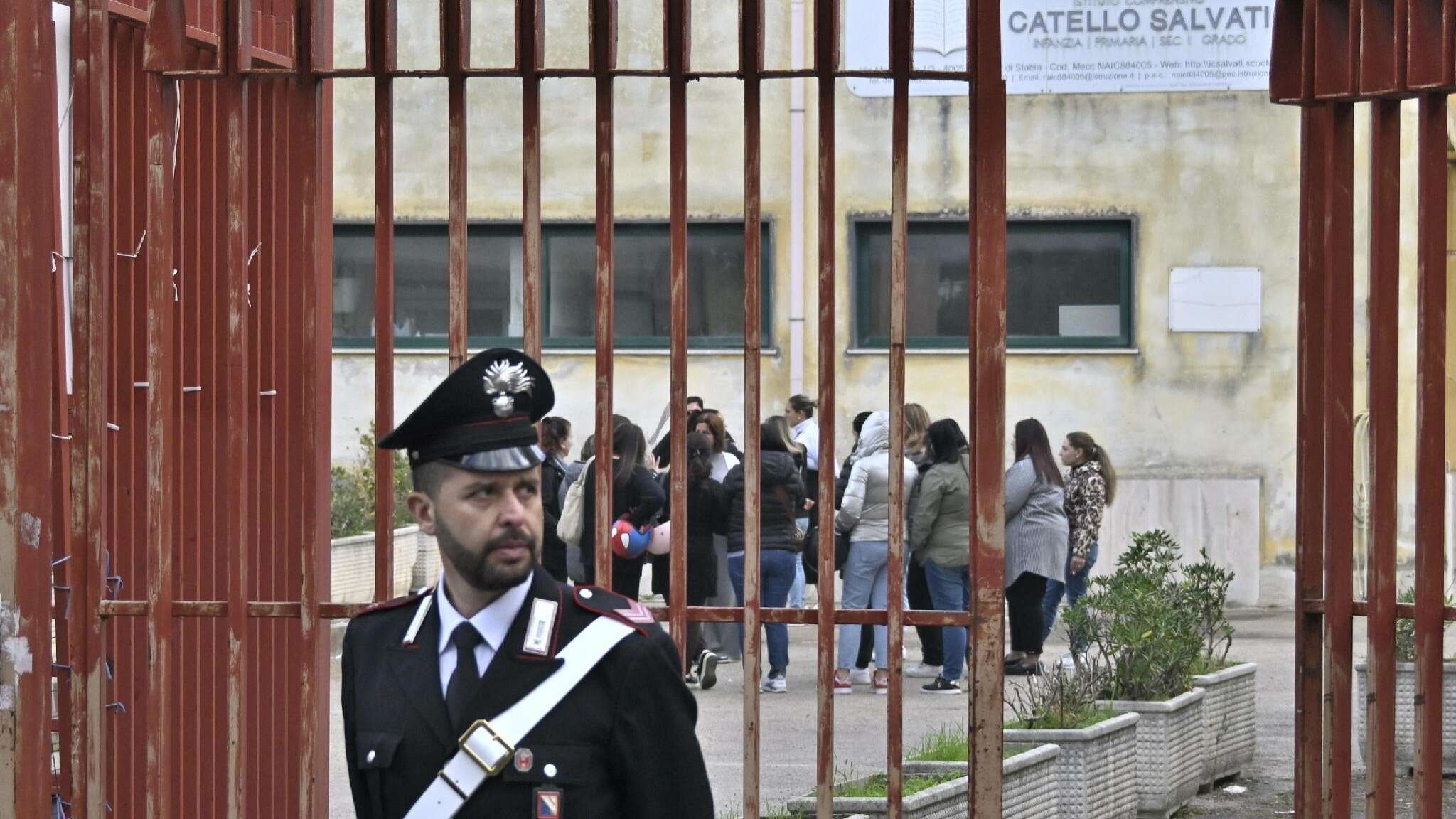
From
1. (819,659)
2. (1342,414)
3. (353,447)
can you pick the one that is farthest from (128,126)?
(353,447)

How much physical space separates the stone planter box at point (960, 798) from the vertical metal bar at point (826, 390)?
173 centimetres

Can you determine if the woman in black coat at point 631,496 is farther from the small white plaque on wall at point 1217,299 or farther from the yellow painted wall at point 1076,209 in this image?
the small white plaque on wall at point 1217,299

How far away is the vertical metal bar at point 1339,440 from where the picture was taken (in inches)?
202

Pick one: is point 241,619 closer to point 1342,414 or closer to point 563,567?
point 1342,414

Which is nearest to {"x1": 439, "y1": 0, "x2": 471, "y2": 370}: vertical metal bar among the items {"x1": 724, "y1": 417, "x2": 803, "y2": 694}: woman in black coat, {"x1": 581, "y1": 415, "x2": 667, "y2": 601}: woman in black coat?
{"x1": 581, "y1": 415, "x2": 667, "y2": 601}: woman in black coat

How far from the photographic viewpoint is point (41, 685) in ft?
15.6

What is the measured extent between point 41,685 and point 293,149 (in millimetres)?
1470

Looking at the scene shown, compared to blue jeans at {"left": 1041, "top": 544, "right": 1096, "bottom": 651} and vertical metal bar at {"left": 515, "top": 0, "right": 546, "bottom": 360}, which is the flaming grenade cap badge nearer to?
vertical metal bar at {"left": 515, "top": 0, "right": 546, "bottom": 360}

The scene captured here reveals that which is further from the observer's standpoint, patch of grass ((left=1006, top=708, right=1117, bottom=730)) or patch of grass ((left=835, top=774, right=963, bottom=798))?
patch of grass ((left=1006, top=708, right=1117, bottom=730))

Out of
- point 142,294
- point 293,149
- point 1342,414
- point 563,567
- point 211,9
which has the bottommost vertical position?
point 563,567

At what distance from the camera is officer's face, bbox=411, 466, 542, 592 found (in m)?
3.15

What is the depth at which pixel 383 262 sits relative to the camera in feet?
16.0

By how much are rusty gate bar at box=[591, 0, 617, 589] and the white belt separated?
5.03 ft

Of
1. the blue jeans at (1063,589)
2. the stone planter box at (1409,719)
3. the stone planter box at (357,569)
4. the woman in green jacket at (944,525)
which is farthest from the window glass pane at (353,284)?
the stone planter box at (1409,719)
